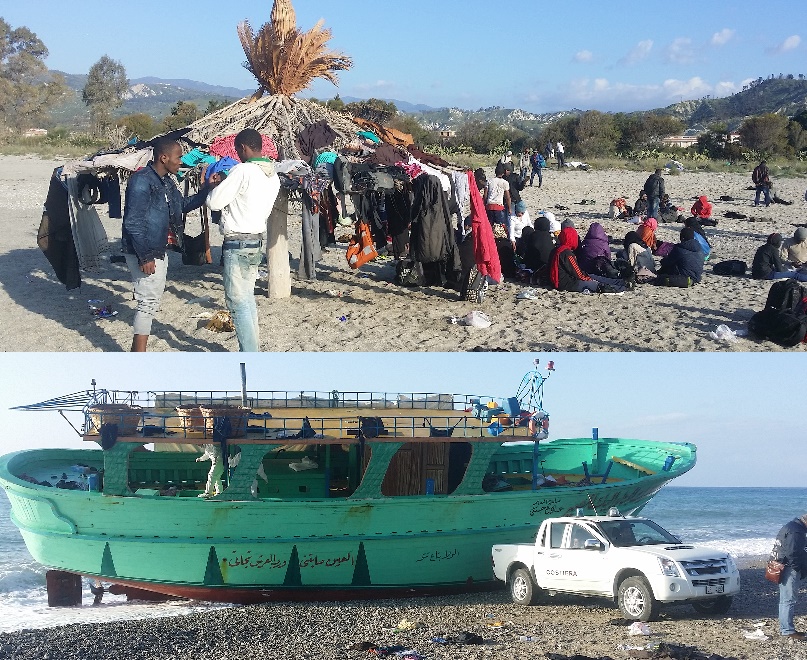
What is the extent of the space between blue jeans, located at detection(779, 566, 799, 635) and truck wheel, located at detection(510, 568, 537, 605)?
2.55 meters

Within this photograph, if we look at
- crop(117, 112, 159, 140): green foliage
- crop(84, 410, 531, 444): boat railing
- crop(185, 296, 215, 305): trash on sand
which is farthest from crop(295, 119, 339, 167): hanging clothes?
crop(117, 112, 159, 140): green foliage

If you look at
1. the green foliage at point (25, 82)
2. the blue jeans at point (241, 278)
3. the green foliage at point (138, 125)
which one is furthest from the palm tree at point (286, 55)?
the green foliage at point (25, 82)

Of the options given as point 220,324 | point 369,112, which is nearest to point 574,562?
point 220,324

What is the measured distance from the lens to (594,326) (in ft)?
39.6

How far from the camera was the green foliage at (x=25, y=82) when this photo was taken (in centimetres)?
6038

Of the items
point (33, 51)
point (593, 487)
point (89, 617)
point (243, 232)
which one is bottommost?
point (89, 617)

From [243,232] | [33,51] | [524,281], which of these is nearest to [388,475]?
[243,232]

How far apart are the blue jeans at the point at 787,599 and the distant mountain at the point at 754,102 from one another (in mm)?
114562

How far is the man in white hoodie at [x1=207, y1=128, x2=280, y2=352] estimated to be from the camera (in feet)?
A: 29.0

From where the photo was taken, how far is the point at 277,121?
43.8 feet

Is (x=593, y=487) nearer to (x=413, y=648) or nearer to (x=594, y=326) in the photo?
(x=594, y=326)

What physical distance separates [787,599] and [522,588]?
280 cm

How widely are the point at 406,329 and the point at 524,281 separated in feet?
10.7

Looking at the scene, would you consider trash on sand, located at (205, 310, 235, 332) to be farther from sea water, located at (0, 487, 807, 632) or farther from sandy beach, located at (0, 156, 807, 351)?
sea water, located at (0, 487, 807, 632)
